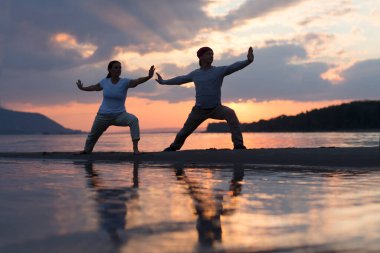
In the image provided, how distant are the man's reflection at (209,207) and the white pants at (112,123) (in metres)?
4.50

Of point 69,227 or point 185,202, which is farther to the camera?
point 185,202

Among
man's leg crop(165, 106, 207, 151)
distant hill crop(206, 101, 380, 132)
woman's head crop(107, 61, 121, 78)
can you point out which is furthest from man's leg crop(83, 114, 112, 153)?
distant hill crop(206, 101, 380, 132)

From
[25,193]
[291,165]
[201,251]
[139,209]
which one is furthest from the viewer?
[291,165]

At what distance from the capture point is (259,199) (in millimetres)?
4215

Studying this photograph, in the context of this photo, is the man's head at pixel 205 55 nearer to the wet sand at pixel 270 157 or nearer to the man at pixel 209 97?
the man at pixel 209 97

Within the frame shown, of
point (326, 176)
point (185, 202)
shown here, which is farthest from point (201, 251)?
point (326, 176)

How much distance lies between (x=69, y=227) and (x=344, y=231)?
168 cm

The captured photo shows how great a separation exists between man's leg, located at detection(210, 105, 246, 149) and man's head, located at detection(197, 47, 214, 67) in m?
1.03

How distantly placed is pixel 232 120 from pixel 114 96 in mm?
2627

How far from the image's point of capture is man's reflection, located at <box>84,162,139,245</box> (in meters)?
2.95

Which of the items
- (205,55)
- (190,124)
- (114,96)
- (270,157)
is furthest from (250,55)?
(114,96)

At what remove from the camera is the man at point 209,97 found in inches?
416

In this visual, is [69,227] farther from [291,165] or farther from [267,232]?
[291,165]

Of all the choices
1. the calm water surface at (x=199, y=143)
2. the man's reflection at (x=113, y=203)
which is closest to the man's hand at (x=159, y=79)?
the man's reflection at (x=113, y=203)
